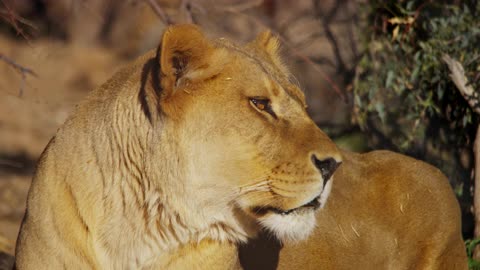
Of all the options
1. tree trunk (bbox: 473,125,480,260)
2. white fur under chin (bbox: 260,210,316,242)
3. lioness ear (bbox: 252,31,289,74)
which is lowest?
tree trunk (bbox: 473,125,480,260)

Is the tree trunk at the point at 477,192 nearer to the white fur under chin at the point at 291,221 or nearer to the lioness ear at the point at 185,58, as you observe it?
the white fur under chin at the point at 291,221

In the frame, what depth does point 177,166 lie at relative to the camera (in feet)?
10.6

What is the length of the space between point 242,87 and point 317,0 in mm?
4640

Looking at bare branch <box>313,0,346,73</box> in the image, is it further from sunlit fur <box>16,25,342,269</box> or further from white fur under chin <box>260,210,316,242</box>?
white fur under chin <box>260,210,316,242</box>

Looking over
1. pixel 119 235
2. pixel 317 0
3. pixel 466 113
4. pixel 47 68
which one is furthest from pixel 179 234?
pixel 47 68

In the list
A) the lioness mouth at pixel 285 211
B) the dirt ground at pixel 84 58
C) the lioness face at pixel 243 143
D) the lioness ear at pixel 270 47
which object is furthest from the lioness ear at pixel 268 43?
the dirt ground at pixel 84 58

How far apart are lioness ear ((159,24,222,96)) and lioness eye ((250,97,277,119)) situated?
18cm

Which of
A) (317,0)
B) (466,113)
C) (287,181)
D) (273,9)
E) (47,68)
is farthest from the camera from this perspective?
(47,68)

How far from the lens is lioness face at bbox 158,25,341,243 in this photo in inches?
126

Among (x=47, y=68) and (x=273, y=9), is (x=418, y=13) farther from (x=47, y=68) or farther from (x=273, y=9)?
(x=47, y=68)

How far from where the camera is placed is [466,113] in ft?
19.4

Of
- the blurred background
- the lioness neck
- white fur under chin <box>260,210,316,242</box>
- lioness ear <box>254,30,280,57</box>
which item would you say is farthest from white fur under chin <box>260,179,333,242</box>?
the blurred background

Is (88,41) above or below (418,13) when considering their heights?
above

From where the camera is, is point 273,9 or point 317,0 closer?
point 317,0
